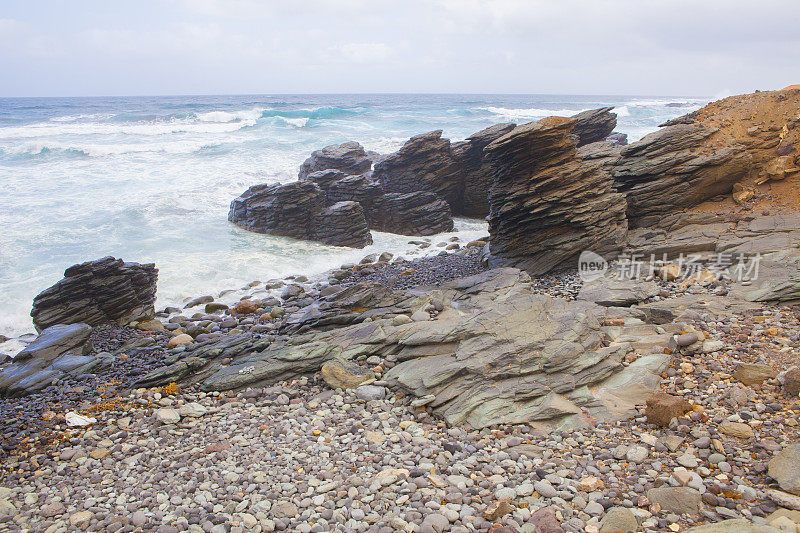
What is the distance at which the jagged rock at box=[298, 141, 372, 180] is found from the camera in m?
28.7

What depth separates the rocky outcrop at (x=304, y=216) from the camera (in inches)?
846

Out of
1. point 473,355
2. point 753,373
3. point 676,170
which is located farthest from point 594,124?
point 473,355

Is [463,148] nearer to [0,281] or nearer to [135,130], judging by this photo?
[0,281]

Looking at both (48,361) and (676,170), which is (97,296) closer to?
(48,361)

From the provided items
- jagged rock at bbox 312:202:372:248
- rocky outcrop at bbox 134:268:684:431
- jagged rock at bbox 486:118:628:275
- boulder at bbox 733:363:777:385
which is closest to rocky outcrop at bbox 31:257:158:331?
rocky outcrop at bbox 134:268:684:431

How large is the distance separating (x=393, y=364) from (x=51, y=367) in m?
7.22

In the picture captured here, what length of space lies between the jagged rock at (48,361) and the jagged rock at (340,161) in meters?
19.2

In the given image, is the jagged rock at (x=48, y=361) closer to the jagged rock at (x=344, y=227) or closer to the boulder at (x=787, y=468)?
the boulder at (x=787, y=468)

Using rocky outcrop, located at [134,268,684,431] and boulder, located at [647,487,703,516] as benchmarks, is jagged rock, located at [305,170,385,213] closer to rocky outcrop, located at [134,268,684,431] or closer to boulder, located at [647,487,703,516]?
rocky outcrop, located at [134,268,684,431]

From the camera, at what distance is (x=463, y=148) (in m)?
25.5

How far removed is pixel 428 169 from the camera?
25.5m

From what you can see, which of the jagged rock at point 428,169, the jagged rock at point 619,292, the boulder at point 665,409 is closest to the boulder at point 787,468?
the boulder at point 665,409

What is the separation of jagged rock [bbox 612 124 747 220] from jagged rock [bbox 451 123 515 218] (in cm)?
988

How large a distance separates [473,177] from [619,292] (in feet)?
52.4
